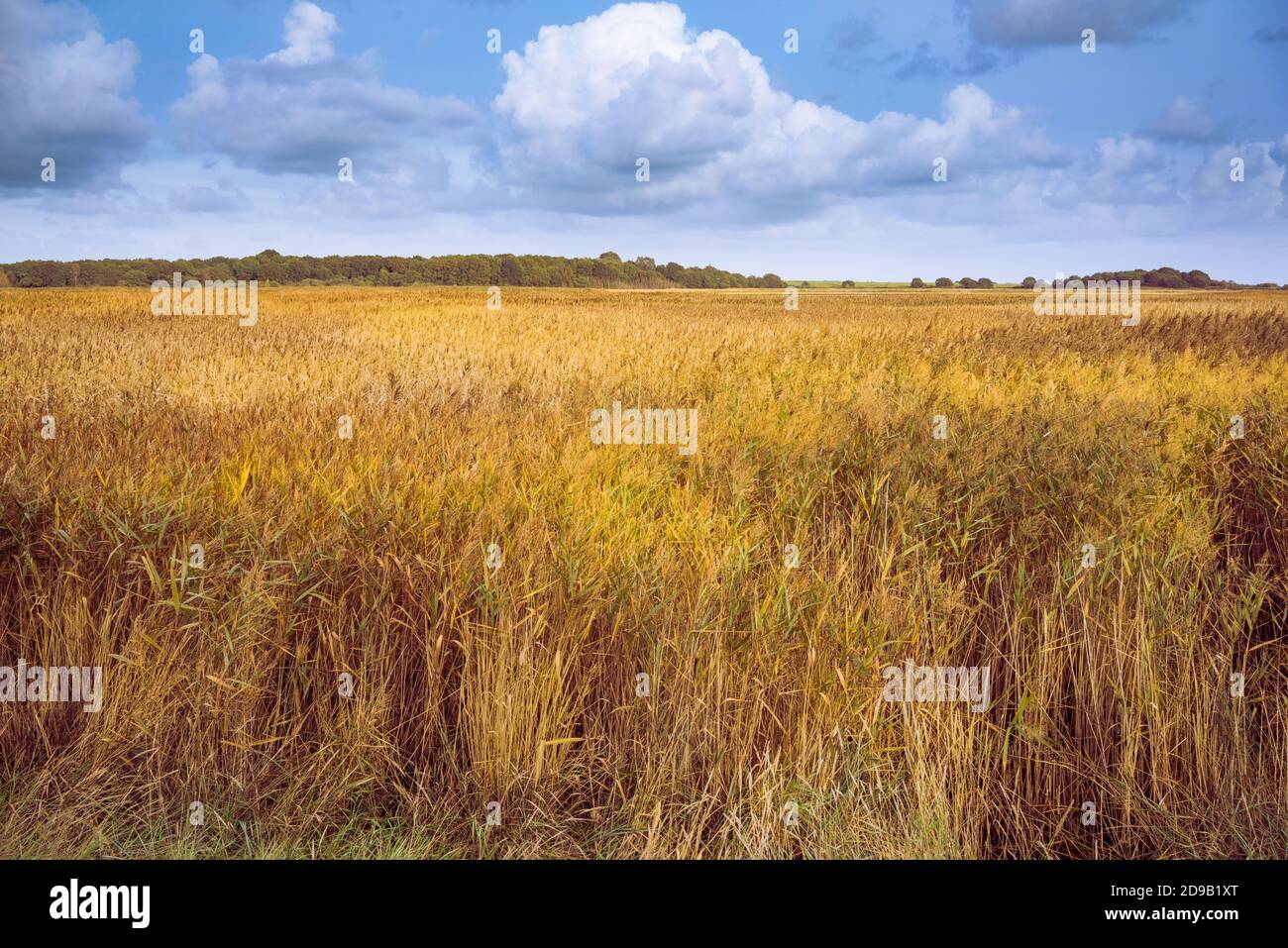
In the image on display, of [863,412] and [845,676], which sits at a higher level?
[863,412]

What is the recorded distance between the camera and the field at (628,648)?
2.60 meters

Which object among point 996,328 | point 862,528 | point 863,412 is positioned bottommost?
point 862,528

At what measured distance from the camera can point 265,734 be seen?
9.42 ft

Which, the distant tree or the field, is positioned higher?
the distant tree

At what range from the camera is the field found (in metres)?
2.60

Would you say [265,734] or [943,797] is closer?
[943,797]

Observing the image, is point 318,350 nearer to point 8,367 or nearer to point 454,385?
point 8,367

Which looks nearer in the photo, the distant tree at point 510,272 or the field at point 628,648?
the field at point 628,648

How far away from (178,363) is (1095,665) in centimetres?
941

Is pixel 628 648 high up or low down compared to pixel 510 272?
down

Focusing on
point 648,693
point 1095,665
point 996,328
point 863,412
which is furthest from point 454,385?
point 996,328

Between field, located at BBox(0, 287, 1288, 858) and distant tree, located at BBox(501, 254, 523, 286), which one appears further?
distant tree, located at BBox(501, 254, 523, 286)

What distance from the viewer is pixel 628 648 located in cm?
298

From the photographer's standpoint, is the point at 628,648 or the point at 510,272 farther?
the point at 510,272
